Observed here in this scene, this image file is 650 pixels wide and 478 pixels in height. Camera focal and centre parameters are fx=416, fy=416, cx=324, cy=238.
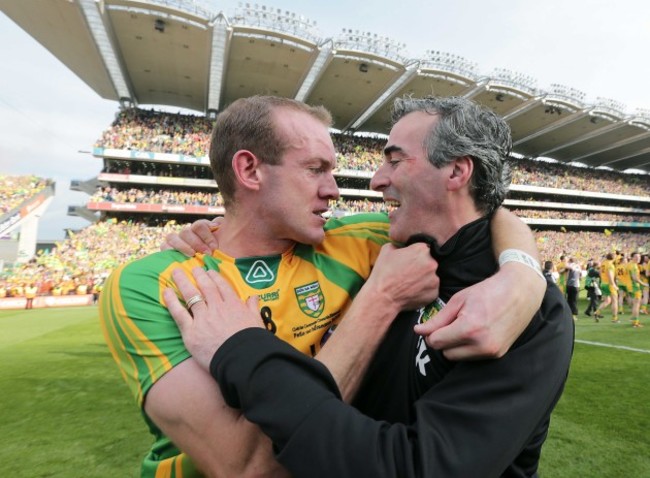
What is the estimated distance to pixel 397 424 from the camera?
41.0 inches

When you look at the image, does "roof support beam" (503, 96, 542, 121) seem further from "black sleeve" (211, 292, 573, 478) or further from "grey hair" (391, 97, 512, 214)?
"black sleeve" (211, 292, 573, 478)

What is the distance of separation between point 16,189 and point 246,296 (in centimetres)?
4859

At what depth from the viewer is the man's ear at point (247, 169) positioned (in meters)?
1.91

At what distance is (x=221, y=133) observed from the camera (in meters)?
2.00

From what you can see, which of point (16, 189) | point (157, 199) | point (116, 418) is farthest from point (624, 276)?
point (16, 189)

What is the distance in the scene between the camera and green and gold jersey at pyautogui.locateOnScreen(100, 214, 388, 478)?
4.50 ft

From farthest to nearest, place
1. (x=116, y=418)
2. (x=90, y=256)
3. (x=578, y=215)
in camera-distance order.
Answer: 1. (x=578, y=215)
2. (x=90, y=256)
3. (x=116, y=418)

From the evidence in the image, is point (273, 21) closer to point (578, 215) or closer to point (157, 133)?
point (157, 133)

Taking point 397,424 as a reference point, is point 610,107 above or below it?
above

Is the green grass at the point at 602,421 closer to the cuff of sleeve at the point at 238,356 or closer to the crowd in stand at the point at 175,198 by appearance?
the cuff of sleeve at the point at 238,356

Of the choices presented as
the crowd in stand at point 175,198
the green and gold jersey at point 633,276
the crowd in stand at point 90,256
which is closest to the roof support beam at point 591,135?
the crowd in stand at point 90,256

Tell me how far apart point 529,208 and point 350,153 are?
854 inches

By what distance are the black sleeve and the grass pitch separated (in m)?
2.75

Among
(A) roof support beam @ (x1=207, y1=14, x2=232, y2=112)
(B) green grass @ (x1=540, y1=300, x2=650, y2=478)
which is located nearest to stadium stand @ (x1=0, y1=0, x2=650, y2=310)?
(A) roof support beam @ (x1=207, y1=14, x2=232, y2=112)
